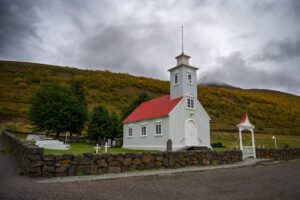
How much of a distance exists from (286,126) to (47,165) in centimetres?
6742

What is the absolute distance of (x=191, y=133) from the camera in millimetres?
23016

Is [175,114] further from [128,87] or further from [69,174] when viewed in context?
[128,87]

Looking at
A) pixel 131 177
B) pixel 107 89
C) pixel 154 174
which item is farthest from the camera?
pixel 107 89

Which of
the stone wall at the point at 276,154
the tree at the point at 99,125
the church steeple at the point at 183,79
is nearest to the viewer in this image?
the stone wall at the point at 276,154

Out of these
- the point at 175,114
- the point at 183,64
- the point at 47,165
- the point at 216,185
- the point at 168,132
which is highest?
the point at 183,64

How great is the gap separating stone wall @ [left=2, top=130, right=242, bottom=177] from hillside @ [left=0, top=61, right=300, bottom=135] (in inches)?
1462

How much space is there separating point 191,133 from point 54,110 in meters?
20.3

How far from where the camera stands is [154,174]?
10078 mm

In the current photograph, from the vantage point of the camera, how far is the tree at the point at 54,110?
30531mm

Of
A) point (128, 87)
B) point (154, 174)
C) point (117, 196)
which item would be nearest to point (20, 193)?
point (117, 196)

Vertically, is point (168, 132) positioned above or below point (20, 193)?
above

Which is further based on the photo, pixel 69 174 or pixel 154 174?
pixel 154 174

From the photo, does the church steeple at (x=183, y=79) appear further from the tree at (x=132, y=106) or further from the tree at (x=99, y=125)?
the tree at (x=99, y=125)

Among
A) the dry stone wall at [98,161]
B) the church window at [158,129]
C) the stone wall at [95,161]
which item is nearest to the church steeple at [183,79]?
the church window at [158,129]
